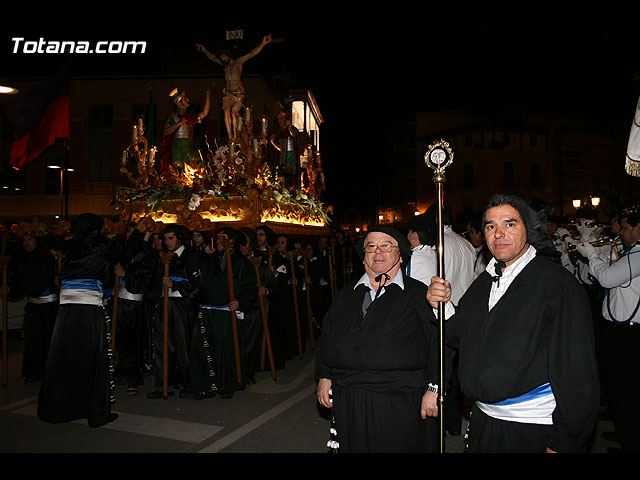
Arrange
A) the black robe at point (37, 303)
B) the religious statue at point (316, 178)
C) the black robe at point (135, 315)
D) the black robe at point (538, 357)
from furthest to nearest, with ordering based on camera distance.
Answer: the religious statue at point (316, 178)
the black robe at point (37, 303)
the black robe at point (135, 315)
the black robe at point (538, 357)

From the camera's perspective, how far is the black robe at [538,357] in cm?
221

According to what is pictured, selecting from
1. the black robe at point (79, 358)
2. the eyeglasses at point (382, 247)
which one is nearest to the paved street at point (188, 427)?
the black robe at point (79, 358)

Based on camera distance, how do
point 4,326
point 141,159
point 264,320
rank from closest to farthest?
point 4,326, point 264,320, point 141,159

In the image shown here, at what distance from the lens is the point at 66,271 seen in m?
5.29

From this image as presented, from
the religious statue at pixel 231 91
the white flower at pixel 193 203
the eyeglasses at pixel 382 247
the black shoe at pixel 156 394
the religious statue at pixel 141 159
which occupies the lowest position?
the black shoe at pixel 156 394

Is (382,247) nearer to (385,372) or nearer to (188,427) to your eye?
(385,372)

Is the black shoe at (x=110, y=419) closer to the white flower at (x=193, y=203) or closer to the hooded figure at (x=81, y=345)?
the hooded figure at (x=81, y=345)

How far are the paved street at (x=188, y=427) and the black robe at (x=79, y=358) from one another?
22cm

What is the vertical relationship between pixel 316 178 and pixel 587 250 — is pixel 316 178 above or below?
above

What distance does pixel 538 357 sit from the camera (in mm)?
2332

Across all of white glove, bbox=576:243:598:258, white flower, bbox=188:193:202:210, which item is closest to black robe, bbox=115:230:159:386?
white flower, bbox=188:193:202:210

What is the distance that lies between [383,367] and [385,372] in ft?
0.20

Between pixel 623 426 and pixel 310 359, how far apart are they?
5534mm

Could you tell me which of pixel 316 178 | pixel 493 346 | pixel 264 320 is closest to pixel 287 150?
pixel 316 178
